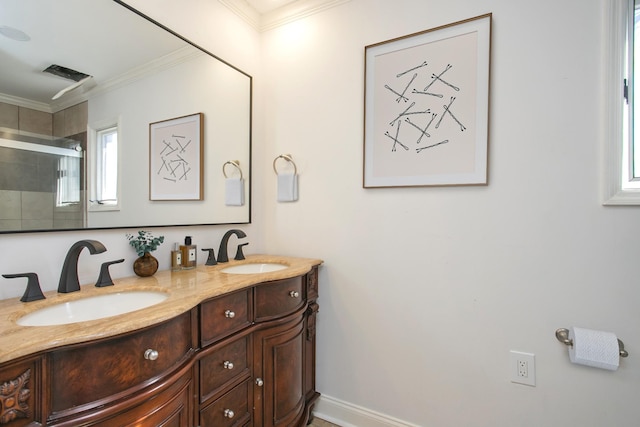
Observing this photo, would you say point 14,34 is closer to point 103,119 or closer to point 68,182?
point 103,119

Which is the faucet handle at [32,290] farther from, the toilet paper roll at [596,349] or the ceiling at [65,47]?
the toilet paper roll at [596,349]

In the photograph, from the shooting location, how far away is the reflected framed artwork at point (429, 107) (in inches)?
54.4

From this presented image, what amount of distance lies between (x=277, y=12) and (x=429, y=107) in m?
1.20

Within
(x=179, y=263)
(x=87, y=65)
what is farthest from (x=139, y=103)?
(x=179, y=263)

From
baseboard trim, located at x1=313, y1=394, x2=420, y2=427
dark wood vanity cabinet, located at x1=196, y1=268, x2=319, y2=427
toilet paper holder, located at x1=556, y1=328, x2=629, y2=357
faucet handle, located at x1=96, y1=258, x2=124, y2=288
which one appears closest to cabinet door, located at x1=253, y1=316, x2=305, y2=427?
dark wood vanity cabinet, located at x1=196, y1=268, x2=319, y2=427

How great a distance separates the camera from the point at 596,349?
3.71 feet

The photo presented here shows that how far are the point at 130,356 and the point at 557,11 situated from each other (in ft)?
6.53

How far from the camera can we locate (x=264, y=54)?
200 cm

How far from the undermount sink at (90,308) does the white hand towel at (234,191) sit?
76 cm

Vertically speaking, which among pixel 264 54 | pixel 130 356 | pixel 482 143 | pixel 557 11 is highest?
pixel 264 54

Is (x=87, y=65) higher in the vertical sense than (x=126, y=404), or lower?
higher

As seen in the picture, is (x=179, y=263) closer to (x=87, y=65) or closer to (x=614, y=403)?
(x=87, y=65)

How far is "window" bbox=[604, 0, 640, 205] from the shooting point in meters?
1.17

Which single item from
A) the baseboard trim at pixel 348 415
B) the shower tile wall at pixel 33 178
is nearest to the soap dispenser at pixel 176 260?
the shower tile wall at pixel 33 178
